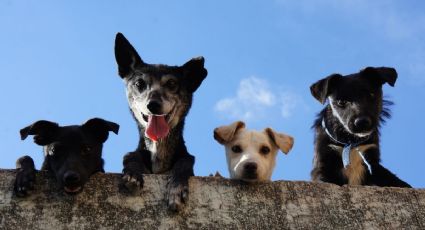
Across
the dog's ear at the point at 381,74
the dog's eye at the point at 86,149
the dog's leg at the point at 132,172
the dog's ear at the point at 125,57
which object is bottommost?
the dog's leg at the point at 132,172

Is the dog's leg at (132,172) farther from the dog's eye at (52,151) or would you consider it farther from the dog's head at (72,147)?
the dog's eye at (52,151)

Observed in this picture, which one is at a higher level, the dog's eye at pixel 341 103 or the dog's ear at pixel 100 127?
the dog's eye at pixel 341 103

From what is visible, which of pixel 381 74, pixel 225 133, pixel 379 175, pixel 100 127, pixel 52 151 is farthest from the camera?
pixel 381 74

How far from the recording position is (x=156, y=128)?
6.41 m

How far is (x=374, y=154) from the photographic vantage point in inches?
267

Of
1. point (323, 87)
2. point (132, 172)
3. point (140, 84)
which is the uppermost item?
point (323, 87)

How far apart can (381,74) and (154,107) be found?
274cm

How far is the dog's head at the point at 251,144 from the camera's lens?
6184 millimetres

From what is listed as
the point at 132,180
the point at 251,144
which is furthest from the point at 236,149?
the point at 132,180

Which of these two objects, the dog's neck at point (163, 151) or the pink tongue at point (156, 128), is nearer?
the pink tongue at point (156, 128)

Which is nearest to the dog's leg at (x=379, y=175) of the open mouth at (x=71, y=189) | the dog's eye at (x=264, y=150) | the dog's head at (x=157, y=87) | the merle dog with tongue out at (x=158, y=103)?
the dog's eye at (x=264, y=150)

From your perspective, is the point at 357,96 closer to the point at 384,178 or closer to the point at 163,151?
the point at 384,178

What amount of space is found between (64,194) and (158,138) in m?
1.65

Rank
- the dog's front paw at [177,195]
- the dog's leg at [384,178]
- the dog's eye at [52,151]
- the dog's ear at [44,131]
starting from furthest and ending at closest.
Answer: the dog's leg at [384,178]
the dog's ear at [44,131]
the dog's eye at [52,151]
the dog's front paw at [177,195]
